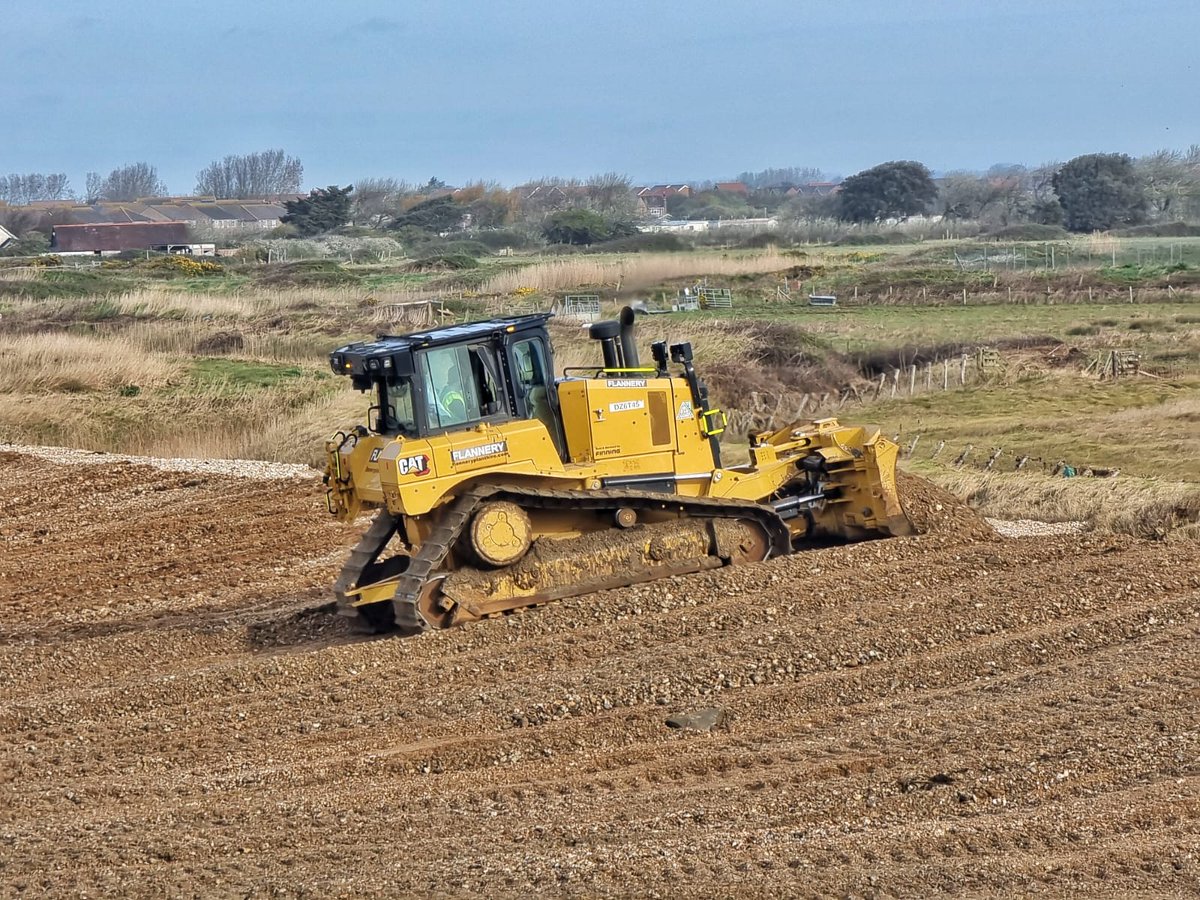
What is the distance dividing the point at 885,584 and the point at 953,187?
353 feet

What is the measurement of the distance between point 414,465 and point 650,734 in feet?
10.5

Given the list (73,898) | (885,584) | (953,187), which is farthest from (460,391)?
(953,187)

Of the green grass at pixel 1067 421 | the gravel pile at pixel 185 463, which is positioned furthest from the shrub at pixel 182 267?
the green grass at pixel 1067 421

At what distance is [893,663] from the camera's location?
1045 cm

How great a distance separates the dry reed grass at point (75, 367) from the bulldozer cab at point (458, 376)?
55.7 feet

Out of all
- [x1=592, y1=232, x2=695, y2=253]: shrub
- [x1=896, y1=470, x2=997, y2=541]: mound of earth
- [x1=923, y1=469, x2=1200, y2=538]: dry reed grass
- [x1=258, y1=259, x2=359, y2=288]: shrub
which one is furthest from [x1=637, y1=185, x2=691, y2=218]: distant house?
[x1=896, y1=470, x2=997, y2=541]: mound of earth

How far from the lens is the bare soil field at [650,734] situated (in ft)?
23.4

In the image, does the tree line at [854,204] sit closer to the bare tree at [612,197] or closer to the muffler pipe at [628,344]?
the bare tree at [612,197]

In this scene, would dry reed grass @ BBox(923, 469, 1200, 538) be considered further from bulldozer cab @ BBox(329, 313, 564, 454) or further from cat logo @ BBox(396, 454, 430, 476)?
cat logo @ BBox(396, 454, 430, 476)

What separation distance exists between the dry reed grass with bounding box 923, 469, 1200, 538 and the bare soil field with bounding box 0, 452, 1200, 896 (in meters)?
1.64

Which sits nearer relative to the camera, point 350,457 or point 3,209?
point 350,457

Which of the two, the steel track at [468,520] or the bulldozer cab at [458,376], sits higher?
the bulldozer cab at [458,376]

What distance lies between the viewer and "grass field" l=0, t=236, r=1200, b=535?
2277 centimetres

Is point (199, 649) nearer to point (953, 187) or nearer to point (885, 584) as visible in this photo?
point (885, 584)
